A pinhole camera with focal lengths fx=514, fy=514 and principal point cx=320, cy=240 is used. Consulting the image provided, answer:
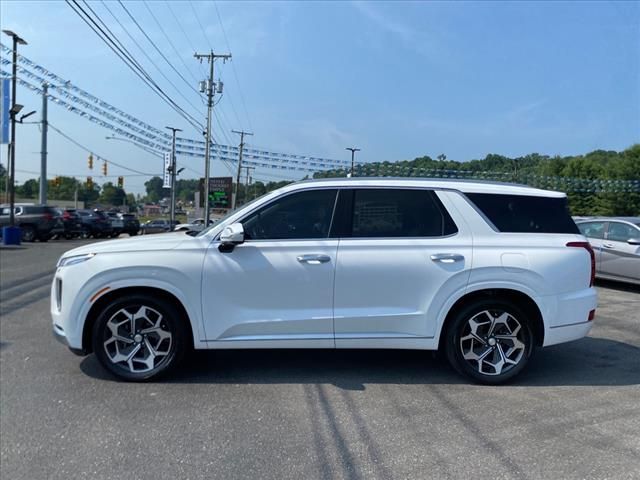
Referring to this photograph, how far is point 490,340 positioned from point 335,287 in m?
1.47

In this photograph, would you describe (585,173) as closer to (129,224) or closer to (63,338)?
(129,224)

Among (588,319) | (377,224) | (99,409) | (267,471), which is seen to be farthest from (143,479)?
(588,319)

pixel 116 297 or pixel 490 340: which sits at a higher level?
pixel 116 297

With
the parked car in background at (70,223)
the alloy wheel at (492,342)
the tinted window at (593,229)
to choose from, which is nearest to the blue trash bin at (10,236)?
the parked car in background at (70,223)

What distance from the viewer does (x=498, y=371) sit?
457 cm

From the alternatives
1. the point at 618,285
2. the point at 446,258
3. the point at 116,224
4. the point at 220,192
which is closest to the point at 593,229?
the point at 618,285

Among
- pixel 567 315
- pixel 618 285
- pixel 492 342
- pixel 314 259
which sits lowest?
pixel 618 285

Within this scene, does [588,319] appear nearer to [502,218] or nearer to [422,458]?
[502,218]

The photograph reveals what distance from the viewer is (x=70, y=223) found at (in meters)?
28.0

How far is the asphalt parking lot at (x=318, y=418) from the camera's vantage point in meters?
3.21

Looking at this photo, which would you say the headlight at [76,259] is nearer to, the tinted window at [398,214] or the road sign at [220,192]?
the tinted window at [398,214]

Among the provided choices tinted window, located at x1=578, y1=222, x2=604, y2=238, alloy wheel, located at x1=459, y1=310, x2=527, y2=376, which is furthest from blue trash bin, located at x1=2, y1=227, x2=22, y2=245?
alloy wheel, located at x1=459, y1=310, x2=527, y2=376

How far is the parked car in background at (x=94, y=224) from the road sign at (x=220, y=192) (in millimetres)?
19575

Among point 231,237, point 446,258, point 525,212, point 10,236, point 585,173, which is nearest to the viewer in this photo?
point 231,237
